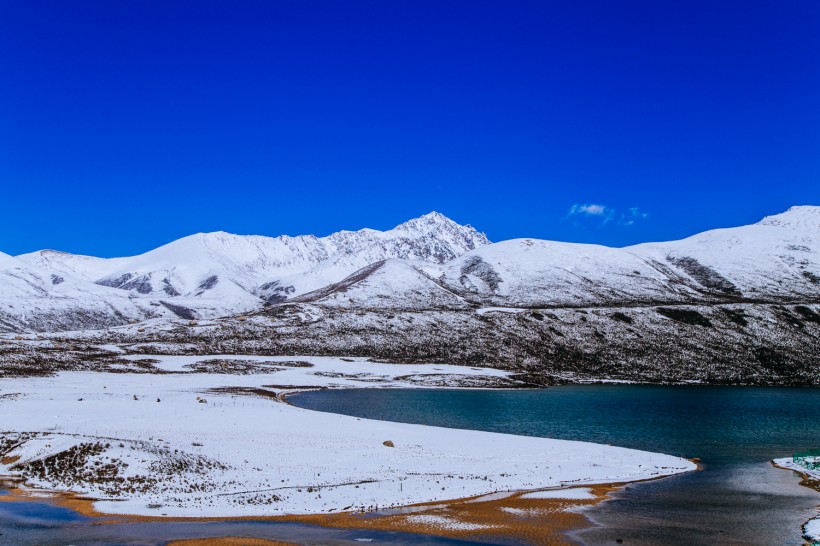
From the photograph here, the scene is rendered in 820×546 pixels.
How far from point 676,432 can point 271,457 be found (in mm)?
38995

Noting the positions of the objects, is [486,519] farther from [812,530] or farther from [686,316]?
[686,316]

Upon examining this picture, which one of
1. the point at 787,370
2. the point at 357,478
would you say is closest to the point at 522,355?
the point at 787,370

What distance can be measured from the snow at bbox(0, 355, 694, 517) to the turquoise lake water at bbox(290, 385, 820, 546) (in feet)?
16.4

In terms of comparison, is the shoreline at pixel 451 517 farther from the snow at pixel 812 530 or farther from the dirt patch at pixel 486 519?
the snow at pixel 812 530

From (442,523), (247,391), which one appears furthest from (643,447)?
(247,391)

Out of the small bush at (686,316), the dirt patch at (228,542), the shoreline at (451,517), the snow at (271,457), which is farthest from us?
the small bush at (686,316)

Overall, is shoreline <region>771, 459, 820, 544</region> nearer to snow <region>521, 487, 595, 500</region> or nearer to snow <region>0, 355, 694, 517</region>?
snow <region>0, 355, 694, 517</region>

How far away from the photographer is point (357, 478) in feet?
116

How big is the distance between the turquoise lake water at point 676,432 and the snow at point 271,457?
4.99 metres

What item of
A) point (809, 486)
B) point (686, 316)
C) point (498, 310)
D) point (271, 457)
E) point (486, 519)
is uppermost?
point (498, 310)

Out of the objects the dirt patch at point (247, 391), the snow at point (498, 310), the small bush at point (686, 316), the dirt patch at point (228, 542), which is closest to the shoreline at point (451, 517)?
the dirt patch at point (228, 542)

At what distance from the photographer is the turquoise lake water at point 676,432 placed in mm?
28047

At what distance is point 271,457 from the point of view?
127 feet

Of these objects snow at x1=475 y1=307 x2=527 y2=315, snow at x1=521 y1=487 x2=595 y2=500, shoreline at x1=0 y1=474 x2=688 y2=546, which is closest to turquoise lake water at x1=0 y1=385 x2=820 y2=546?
shoreline at x1=0 y1=474 x2=688 y2=546
